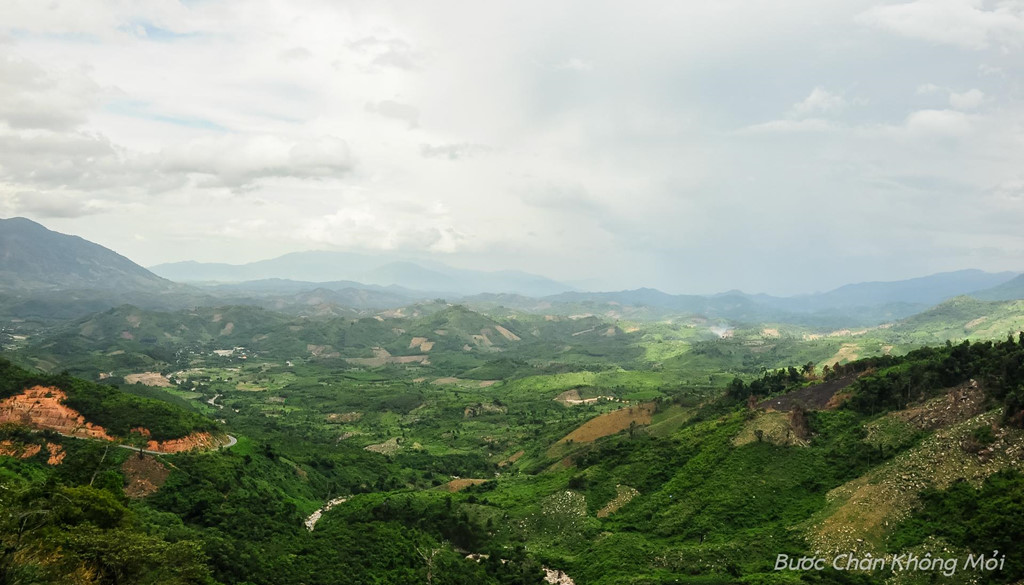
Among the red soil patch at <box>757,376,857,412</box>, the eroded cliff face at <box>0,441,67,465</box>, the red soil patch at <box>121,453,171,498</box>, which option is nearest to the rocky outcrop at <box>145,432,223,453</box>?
the red soil patch at <box>121,453,171,498</box>

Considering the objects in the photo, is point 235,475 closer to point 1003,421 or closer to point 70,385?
point 70,385

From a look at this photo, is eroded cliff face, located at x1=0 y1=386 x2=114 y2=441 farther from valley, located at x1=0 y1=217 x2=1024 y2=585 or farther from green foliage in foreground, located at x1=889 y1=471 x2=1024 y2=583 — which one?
green foliage in foreground, located at x1=889 y1=471 x2=1024 y2=583

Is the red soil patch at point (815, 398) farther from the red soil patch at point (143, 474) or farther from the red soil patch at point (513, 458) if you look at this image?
the red soil patch at point (143, 474)

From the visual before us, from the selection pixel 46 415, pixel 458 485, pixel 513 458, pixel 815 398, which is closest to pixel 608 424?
pixel 513 458

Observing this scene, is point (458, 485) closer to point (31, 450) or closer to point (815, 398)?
point (815, 398)

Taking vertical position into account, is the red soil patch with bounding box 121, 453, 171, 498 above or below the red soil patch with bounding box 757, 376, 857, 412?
below

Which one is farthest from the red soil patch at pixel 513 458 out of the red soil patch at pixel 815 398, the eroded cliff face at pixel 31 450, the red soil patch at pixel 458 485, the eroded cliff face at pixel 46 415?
the eroded cliff face at pixel 31 450
